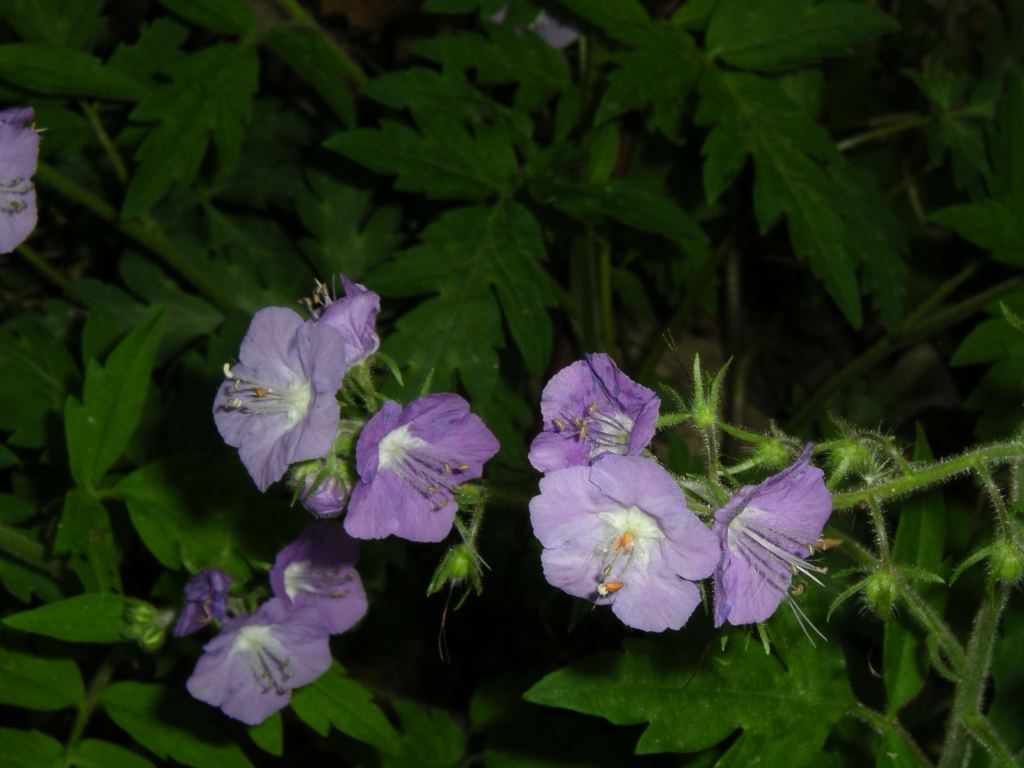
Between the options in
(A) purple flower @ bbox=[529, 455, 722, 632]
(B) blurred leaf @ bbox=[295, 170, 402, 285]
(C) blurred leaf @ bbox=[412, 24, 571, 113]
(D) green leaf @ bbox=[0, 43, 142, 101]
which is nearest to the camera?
(A) purple flower @ bbox=[529, 455, 722, 632]

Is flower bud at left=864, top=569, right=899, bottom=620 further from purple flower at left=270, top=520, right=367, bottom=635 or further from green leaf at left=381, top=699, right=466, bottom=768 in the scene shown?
green leaf at left=381, top=699, right=466, bottom=768

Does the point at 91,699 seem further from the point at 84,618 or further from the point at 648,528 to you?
the point at 648,528

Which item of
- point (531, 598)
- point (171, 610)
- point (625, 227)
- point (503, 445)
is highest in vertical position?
point (625, 227)

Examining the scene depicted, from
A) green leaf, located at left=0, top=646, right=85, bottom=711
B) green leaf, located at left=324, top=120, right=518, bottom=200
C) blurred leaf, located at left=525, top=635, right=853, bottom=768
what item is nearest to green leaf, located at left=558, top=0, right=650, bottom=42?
green leaf, located at left=324, top=120, right=518, bottom=200

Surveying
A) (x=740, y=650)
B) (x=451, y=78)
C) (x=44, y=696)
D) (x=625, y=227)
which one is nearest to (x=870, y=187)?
(x=625, y=227)

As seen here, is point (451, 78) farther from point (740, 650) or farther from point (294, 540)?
point (740, 650)

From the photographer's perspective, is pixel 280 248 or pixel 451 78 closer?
pixel 451 78

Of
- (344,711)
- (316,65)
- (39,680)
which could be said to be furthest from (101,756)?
(316,65)
